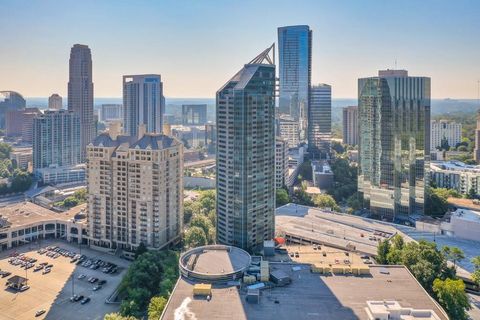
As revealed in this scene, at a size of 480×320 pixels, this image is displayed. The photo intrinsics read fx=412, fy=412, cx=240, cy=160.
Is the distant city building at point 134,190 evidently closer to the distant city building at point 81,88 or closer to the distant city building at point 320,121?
the distant city building at point 81,88

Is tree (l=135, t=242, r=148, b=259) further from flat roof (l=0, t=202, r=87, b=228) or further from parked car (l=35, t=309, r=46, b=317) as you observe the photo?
flat roof (l=0, t=202, r=87, b=228)

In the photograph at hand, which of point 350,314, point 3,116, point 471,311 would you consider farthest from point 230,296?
point 3,116

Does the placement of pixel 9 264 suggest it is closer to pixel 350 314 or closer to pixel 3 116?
pixel 350 314

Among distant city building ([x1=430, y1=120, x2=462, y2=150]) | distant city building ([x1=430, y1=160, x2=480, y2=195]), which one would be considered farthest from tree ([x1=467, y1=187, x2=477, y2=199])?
distant city building ([x1=430, y1=120, x2=462, y2=150])

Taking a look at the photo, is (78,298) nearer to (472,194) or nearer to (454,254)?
(454,254)

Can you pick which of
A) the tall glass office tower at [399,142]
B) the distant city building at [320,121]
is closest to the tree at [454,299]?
the tall glass office tower at [399,142]

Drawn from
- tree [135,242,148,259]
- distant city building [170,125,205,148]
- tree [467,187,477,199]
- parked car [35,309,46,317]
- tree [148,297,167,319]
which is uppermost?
distant city building [170,125,205,148]
